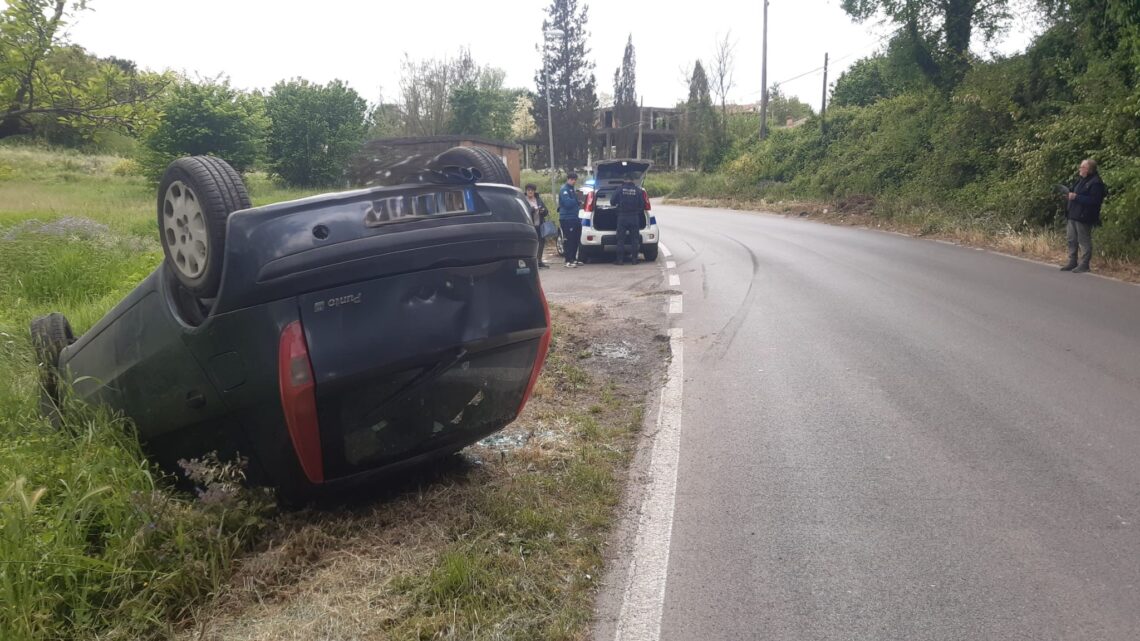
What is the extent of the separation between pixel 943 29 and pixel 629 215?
51.2 feet

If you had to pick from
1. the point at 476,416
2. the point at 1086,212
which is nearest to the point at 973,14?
the point at 1086,212

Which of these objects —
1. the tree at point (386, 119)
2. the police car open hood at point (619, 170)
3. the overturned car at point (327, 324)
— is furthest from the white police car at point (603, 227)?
the tree at point (386, 119)

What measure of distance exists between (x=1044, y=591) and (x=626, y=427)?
2.73 metres

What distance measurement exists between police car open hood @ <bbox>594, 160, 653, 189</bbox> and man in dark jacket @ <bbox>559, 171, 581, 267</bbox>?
1388mm

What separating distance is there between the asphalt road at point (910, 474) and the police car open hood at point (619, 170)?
27.7 ft

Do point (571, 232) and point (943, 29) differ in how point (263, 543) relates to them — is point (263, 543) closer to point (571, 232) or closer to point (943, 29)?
point (571, 232)

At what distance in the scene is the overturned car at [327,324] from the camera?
10.2ft

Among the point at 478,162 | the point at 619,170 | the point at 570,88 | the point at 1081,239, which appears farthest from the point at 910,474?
the point at 570,88

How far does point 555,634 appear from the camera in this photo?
9.87ft

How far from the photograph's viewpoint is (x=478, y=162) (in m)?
4.20

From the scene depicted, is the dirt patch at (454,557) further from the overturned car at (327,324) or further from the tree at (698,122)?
the tree at (698,122)

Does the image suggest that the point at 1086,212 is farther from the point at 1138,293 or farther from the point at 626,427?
the point at 626,427

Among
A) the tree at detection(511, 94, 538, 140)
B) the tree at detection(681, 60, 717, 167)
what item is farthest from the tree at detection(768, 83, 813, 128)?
the tree at detection(511, 94, 538, 140)

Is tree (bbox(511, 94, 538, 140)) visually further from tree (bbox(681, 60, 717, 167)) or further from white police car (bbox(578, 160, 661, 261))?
white police car (bbox(578, 160, 661, 261))
